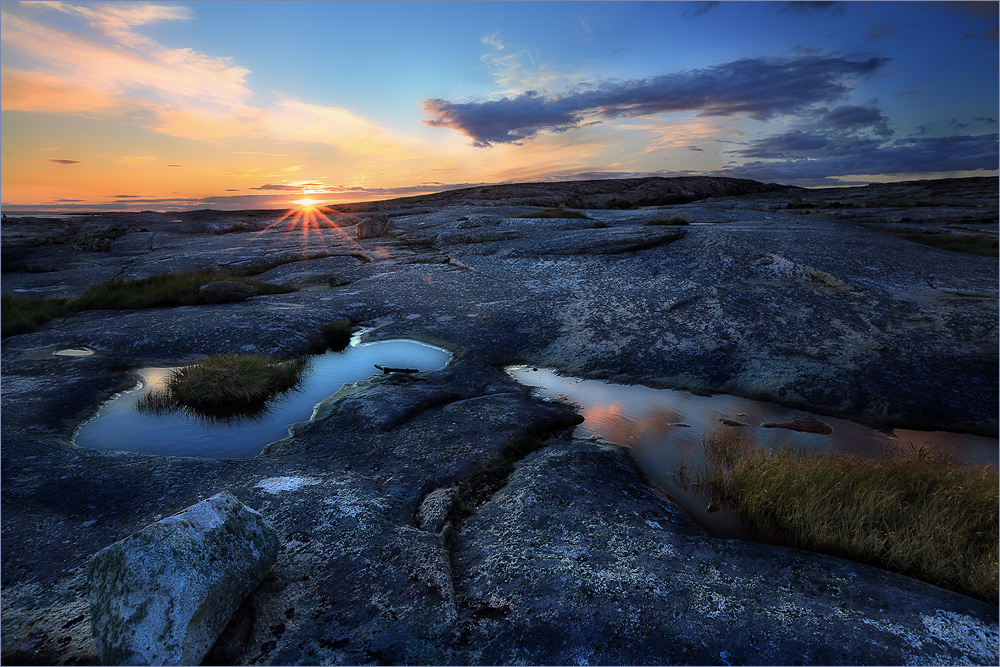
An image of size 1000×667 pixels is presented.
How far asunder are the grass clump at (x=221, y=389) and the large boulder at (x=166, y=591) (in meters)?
6.75

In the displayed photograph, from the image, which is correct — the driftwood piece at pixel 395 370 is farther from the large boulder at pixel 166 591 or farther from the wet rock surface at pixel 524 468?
the large boulder at pixel 166 591

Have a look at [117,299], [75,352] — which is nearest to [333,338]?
[75,352]

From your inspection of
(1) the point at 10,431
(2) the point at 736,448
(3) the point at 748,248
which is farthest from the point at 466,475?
(3) the point at 748,248

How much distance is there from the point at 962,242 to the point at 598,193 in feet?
203

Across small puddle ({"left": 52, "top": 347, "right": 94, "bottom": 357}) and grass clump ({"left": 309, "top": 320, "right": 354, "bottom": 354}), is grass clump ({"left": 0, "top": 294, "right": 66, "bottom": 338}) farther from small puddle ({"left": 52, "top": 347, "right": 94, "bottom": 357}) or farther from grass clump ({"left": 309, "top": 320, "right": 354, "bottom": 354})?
grass clump ({"left": 309, "top": 320, "right": 354, "bottom": 354})

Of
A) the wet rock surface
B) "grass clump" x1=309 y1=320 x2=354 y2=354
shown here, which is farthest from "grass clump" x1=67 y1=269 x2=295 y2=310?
"grass clump" x1=309 y1=320 x2=354 y2=354

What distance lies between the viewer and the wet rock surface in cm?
433

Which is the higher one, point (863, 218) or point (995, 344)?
point (863, 218)

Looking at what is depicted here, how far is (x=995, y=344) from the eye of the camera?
36.6 feet

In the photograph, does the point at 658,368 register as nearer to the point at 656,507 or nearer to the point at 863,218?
the point at 656,507

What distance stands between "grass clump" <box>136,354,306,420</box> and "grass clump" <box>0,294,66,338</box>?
30.6 ft

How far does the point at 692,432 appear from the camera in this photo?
899 cm

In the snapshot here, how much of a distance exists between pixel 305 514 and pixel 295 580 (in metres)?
1.15

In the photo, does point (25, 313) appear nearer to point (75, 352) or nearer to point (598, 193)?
point (75, 352)
